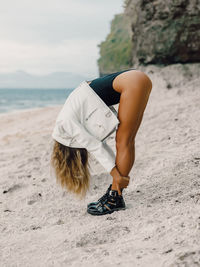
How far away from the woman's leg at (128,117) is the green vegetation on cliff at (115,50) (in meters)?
11.7

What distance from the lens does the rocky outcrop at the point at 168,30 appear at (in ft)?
19.6

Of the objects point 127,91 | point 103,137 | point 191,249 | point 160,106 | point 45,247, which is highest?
point 127,91

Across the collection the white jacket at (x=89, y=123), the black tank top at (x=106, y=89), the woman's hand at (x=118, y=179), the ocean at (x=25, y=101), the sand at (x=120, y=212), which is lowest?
the ocean at (x=25, y=101)

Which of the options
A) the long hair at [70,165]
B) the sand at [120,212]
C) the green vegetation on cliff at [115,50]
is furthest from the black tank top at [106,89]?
the green vegetation on cliff at [115,50]

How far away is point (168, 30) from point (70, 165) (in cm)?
443

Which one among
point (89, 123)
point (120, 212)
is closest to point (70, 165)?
point (89, 123)

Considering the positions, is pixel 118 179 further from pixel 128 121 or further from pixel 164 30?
pixel 164 30

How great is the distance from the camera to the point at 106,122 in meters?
2.45

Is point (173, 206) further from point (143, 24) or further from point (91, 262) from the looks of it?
point (143, 24)

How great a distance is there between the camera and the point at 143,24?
657 centimetres

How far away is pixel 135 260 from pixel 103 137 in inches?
39.4

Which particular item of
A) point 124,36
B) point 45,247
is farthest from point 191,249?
point 124,36

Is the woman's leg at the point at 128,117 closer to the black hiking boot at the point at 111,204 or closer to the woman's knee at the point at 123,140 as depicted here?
the woman's knee at the point at 123,140

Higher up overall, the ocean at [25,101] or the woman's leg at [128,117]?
the woman's leg at [128,117]
